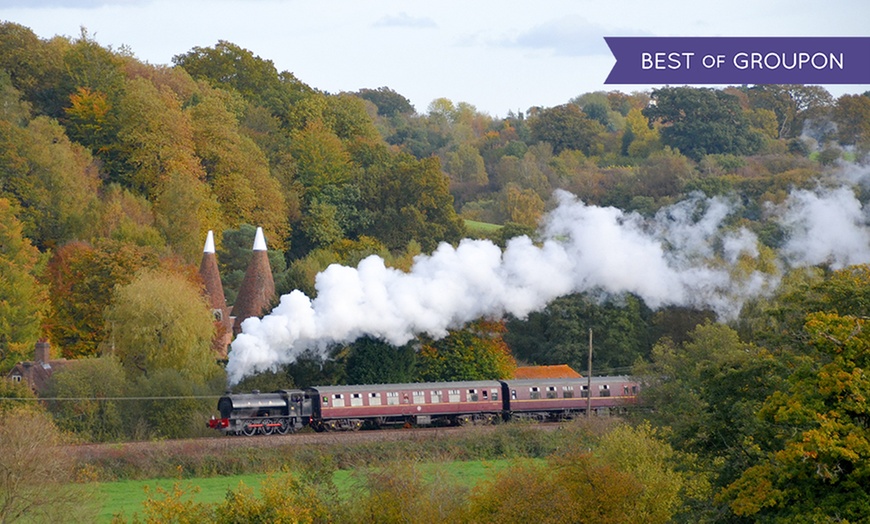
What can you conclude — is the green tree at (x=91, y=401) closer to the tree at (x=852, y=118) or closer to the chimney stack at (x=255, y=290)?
the chimney stack at (x=255, y=290)

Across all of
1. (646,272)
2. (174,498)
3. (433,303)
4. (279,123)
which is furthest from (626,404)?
(279,123)

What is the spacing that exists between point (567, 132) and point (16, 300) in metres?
107

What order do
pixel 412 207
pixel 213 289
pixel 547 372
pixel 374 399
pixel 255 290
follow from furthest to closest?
pixel 412 207 < pixel 213 289 < pixel 255 290 < pixel 547 372 < pixel 374 399

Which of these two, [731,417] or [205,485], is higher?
[731,417]

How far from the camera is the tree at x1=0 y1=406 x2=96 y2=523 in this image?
4556 cm

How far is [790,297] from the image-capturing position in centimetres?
4097

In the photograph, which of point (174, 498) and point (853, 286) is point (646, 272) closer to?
point (853, 286)

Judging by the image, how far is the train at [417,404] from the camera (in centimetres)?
6694

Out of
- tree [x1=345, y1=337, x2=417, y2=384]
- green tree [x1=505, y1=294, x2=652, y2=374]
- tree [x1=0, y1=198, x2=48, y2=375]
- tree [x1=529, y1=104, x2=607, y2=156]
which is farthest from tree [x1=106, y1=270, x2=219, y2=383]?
tree [x1=529, y1=104, x2=607, y2=156]

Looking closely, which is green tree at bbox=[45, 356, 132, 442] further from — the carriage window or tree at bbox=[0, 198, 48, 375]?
tree at bbox=[0, 198, 48, 375]

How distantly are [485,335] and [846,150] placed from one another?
6389cm

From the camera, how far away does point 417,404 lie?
230 ft

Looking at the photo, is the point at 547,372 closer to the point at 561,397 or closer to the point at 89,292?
the point at 561,397

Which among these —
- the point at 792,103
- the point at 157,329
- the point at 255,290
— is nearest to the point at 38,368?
the point at 157,329
